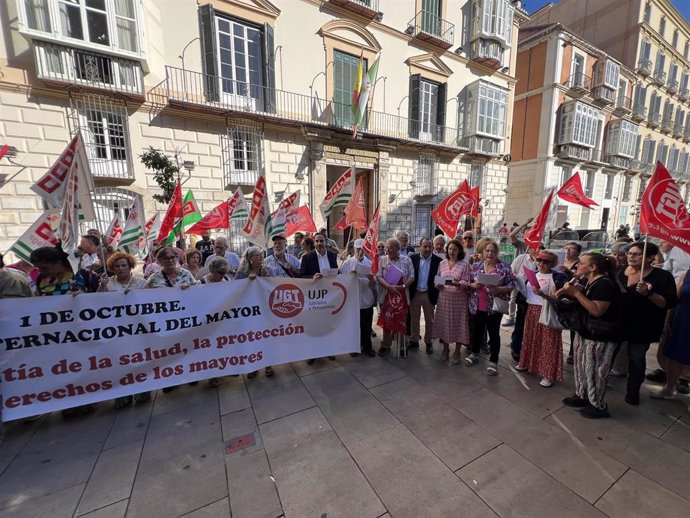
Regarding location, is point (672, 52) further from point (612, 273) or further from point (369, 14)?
point (612, 273)

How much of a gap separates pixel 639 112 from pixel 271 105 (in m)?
32.2

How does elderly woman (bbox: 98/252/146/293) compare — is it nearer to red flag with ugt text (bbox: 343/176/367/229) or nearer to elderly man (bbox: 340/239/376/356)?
elderly man (bbox: 340/239/376/356)

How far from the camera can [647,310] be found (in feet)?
10.7

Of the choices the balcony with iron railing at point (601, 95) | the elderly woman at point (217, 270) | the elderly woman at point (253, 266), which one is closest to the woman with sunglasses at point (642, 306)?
the elderly woman at point (253, 266)

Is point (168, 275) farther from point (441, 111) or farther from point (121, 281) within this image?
point (441, 111)

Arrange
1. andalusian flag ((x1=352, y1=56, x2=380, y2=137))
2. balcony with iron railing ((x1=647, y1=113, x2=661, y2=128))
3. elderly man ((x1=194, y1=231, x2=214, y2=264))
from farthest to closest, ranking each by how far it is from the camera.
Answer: balcony with iron railing ((x1=647, y1=113, x2=661, y2=128)) → andalusian flag ((x1=352, y1=56, x2=380, y2=137)) → elderly man ((x1=194, y1=231, x2=214, y2=264))

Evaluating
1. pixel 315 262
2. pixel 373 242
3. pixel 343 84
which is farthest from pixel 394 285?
pixel 343 84

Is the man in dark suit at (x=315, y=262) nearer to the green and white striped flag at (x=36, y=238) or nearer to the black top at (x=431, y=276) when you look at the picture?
the black top at (x=431, y=276)

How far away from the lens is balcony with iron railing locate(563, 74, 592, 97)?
2011 centimetres

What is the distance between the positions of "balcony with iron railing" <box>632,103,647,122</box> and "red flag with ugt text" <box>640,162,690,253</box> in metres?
31.7

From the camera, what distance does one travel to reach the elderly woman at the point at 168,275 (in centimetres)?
354

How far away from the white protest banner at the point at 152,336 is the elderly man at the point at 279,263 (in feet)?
2.02

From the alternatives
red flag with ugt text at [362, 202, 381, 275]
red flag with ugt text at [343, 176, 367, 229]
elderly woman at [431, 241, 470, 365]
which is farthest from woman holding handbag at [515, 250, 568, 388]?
red flag with ugt text at [343, 176, 367, 229]

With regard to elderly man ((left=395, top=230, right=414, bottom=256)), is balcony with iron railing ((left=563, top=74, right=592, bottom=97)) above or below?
above
